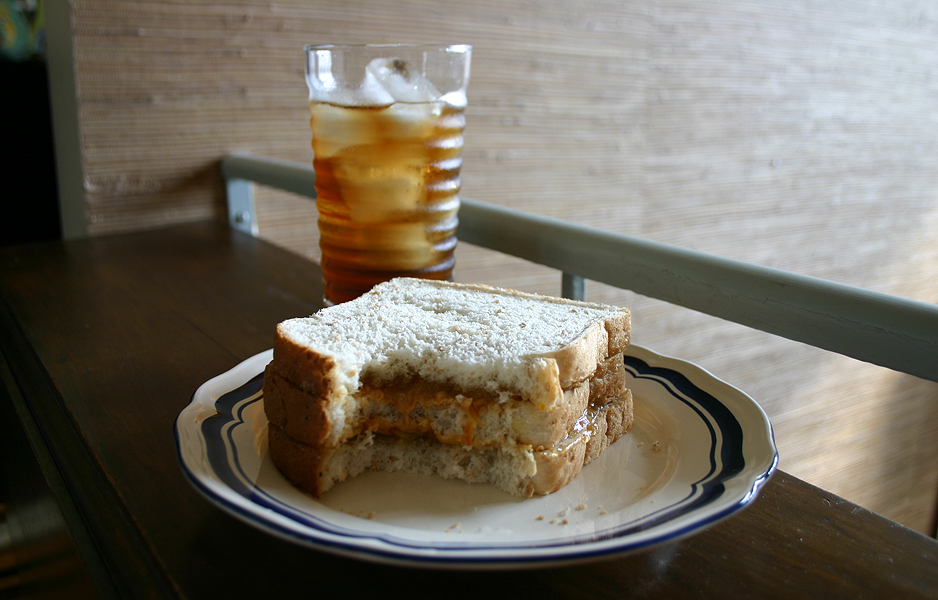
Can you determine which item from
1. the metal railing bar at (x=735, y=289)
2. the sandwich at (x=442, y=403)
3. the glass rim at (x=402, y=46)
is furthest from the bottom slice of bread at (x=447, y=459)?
the glass rim at (x=402, y=46)

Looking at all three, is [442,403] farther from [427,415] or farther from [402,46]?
[402,46]

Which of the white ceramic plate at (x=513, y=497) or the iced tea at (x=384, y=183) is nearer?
the white ceramic plate at (x=513, y=497)

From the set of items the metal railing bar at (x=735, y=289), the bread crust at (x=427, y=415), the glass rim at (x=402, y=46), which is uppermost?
the glass rim at (x=402, y=46)

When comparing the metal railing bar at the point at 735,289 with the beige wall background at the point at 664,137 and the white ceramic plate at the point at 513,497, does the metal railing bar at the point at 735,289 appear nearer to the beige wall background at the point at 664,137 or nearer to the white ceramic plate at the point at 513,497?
the white ceramic plate at the point at 513,497

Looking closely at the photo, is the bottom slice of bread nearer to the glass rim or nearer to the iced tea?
the iced tea

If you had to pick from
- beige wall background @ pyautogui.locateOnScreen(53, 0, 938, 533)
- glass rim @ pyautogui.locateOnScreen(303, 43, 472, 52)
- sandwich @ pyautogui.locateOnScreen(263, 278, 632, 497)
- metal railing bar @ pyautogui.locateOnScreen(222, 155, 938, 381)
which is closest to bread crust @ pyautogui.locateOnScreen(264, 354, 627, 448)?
sandwich @ pyautogui.locateOnScreen(263, 278, 632, 497)

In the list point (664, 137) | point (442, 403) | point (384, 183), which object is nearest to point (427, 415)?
point (442, 403)
